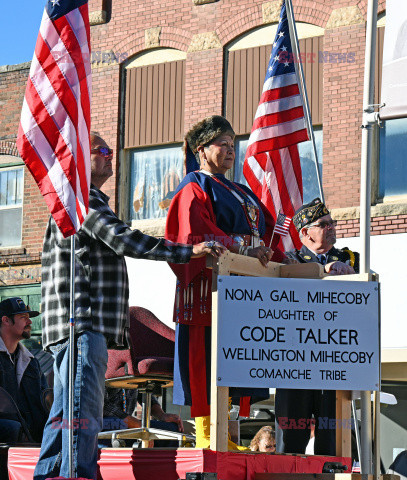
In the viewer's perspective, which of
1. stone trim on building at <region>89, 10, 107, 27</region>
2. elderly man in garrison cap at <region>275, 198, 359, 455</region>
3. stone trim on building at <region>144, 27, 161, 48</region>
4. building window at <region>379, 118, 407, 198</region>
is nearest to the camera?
elderly man in garrison cap at <region>275, 198, 359, 455</region>

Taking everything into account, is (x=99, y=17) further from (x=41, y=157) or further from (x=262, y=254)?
(x=262, y=254)

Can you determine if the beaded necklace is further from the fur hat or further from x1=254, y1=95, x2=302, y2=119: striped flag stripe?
x1=254, y1=95, x2=302, y2=119: striped flag stripe

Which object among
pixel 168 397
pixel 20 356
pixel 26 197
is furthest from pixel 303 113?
pixel 26 197

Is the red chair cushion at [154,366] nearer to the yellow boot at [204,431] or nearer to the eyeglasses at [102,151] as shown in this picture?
the yellow boot at [204,431]

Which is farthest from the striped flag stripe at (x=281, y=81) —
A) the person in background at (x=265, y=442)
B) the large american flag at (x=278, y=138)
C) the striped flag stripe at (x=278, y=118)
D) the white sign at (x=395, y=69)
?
the person in background at (x=265, y=442)

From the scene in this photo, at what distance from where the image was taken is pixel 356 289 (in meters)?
5.09

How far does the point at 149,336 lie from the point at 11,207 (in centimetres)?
1029

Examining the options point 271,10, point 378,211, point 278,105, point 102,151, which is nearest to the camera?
point 102,151

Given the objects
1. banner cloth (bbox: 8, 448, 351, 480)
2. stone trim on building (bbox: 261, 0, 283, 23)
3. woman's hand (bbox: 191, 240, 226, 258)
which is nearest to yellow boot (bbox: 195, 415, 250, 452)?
banner cloth (bbox: 8, 448, 351, 480)

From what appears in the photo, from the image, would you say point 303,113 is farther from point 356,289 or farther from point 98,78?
point 98,78

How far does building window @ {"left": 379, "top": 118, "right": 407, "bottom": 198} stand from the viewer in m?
14.0

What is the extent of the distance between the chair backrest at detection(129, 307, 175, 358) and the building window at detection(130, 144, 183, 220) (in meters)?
8.15

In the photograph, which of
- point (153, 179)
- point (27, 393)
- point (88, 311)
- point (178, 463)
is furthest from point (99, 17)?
point (178, 463)

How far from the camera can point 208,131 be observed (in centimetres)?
563
